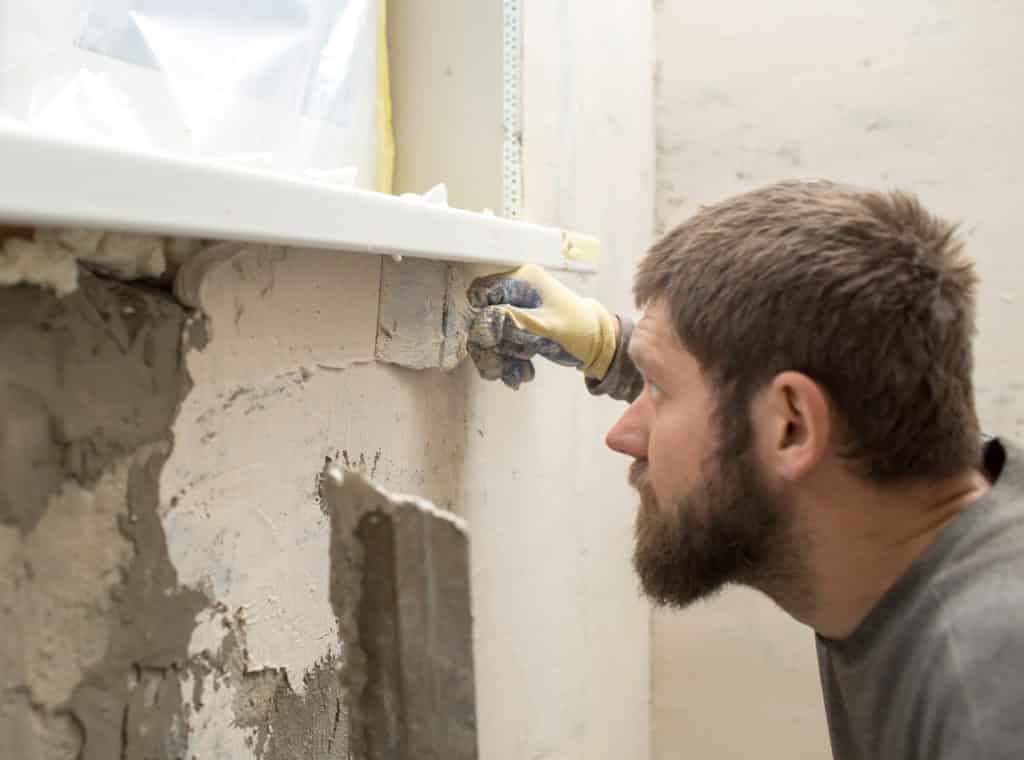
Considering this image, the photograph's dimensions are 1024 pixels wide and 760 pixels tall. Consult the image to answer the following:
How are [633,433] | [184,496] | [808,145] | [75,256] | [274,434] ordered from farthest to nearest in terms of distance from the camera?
[808,145], [633,433], [274,434], [184,496], [75,256]

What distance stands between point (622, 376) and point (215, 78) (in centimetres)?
75

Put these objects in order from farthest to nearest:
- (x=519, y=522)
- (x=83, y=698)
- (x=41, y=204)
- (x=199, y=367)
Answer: (x=519, y=522)
(x=199, y=367)
(x=83, y=698)
(x=41, y=204)

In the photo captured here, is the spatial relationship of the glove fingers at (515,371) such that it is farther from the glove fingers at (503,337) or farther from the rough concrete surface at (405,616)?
the rough concrete surface at (405,616)

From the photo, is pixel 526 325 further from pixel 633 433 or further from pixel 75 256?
pixel 75 256

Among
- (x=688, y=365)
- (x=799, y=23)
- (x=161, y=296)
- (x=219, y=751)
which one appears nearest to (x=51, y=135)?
(x=161, y=296)

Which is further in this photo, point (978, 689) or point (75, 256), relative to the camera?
point (978, 689)

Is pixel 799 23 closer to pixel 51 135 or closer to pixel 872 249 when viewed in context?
pixel 872 249

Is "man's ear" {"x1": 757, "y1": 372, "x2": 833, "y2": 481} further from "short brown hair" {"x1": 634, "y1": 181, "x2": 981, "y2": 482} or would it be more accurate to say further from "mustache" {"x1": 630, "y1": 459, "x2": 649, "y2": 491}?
"mustache" {"x1": 630, "y1": 459, "x2": 649, "y2": 491}

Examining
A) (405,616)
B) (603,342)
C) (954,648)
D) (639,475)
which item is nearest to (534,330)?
(603,342)

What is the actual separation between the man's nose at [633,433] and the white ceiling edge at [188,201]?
0.35 metres

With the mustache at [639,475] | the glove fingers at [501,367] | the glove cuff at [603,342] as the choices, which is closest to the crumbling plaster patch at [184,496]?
the glove fingers at [501,367]

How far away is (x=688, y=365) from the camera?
98 centimetres

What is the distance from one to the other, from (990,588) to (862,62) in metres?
1.67

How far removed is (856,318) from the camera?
87 centimetres
